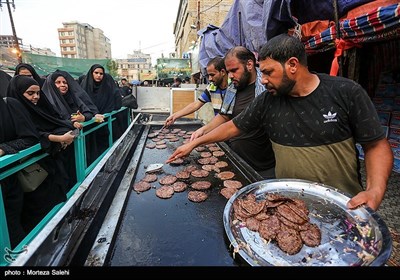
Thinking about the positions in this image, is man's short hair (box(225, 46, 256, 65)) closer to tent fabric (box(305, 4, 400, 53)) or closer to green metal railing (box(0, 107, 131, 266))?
tent fabric (box(305, 4, 400, 53))

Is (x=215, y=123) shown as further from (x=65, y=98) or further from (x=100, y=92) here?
(x=100, y=92)

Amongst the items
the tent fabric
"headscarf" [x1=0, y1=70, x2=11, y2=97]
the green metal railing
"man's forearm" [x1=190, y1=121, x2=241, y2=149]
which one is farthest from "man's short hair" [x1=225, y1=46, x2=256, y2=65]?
"headscarf" [x1=0, y1=70, x2=11, y2=97]

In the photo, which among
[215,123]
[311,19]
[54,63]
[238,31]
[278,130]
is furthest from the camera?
[54,63]

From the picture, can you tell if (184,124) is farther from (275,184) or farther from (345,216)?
(345,216)

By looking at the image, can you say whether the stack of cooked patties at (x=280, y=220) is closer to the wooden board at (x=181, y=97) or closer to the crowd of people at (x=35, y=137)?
the crowd of people at (x=35, y=137)

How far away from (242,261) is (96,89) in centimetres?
593

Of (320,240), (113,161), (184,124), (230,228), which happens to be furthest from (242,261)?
(184,124)

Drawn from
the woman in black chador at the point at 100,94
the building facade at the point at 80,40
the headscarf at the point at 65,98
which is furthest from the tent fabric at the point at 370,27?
the building facade at the point at 80,40

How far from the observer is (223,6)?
21234mm

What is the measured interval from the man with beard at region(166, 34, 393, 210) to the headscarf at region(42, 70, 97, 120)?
13.4 ft

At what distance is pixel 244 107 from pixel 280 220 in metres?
1.92

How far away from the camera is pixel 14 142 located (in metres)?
2.45

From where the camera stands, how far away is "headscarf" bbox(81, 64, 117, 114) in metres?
5.66

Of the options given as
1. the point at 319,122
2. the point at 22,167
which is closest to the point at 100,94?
the point at 22,167
